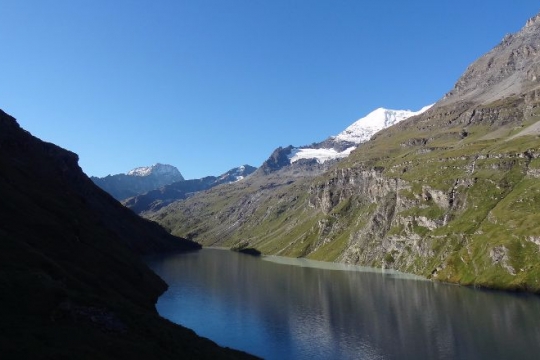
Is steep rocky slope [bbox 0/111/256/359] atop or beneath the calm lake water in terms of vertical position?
atop

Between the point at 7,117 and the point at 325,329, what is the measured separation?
547ft

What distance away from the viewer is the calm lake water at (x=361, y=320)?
90750mm

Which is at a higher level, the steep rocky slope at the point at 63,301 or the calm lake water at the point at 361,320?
the steep rocky slope at the point at 63,301

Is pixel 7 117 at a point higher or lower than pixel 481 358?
higher

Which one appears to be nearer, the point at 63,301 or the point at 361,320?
the point at 63,301

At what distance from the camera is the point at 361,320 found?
118 metres

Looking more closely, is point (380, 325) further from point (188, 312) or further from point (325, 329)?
point (188, 312)

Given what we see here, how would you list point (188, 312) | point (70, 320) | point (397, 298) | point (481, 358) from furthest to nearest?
point (397, 298) < point (188, 312) < point (481, 358) < point (70, 320)

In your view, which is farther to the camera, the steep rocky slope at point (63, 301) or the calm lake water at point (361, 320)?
the calm lake water at point (361, 320)

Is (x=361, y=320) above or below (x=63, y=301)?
below

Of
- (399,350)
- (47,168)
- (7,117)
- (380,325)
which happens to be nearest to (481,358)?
(399,350)

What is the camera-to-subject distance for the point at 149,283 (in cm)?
13150

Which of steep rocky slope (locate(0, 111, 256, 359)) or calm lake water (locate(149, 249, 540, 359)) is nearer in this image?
steep rocky slope (locate(0, 111, 256, 359))

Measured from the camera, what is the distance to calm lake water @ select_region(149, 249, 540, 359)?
90750mm
